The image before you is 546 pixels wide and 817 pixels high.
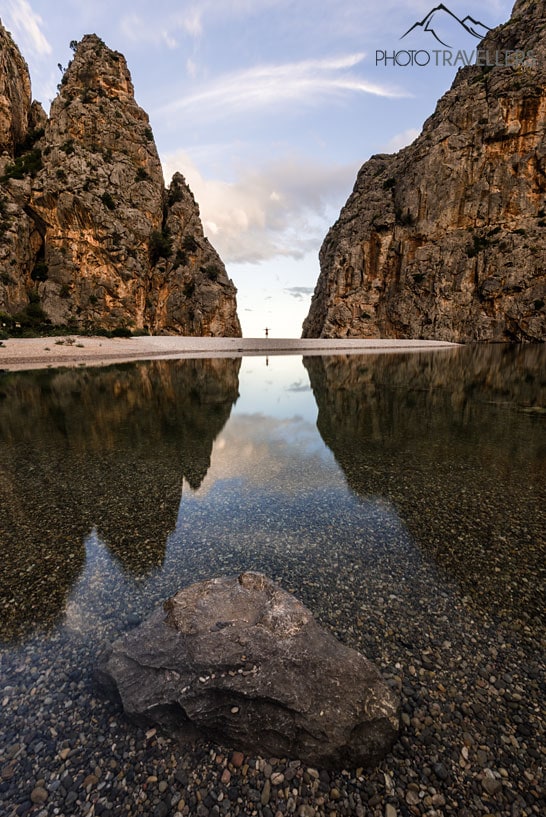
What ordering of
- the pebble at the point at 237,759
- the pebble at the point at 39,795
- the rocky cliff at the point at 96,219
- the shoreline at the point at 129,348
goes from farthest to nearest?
the rocky cliff at the point at 96,219
the shoreline at the point at 129,348
the pebble at the point at 237,759
the pebble at the point at 39,795

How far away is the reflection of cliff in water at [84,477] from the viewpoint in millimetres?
4602

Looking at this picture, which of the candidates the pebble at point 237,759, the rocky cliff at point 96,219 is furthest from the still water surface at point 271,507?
the rocky cliff at point 96,219

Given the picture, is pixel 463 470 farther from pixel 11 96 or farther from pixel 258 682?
pixel 11 96

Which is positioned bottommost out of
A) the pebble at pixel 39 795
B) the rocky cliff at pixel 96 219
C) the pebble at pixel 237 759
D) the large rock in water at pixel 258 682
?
the pebble at pixel 237 759

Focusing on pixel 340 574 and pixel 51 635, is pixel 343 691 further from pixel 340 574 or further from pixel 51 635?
pixel 51 635

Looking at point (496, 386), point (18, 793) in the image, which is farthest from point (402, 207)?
point (18, 793)

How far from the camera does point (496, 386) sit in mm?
19219

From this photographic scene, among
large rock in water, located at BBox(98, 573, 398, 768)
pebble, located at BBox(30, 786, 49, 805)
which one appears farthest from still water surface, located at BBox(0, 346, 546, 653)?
pebble, located at BBox(30, 786, 49, 805)

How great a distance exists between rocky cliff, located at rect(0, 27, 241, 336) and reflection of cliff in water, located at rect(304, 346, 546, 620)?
5292 cm

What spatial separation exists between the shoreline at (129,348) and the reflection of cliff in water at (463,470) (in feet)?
80.8

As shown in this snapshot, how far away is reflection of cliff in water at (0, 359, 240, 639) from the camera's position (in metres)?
4.60

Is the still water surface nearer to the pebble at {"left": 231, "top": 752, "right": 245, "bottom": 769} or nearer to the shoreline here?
the pebble at {"left": 231, "top": 752, "right": 245, "bottom": 769}

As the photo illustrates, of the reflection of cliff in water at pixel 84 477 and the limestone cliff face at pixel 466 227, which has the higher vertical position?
the limestone cliff face at pixel 466 227

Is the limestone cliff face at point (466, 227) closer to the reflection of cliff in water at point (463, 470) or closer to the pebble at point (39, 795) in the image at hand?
the reflection of cliff in water at point (463, 470)
